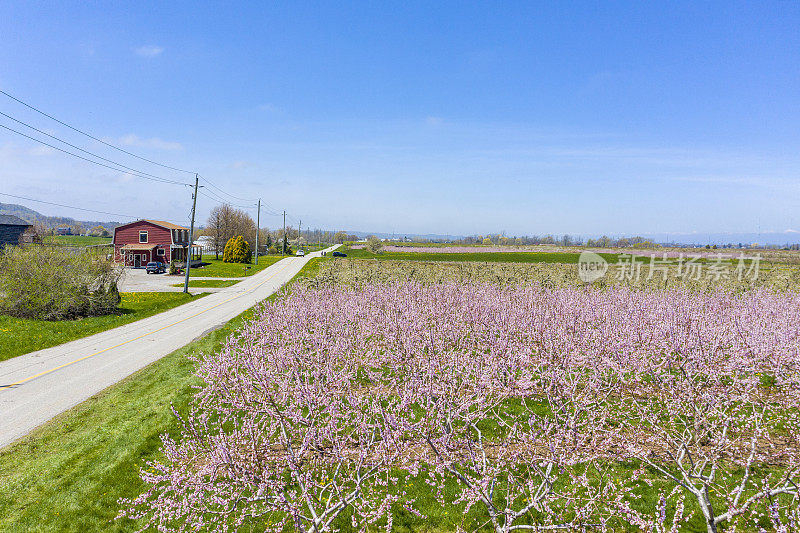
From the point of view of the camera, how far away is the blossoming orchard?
5145mm

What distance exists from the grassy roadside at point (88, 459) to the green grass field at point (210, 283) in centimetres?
2871

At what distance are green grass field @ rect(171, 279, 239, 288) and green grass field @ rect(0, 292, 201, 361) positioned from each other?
12577 millimetres

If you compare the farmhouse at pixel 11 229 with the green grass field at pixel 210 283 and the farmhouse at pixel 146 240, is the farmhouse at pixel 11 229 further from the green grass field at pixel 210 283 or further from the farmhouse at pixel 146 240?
the green grass field at pixel 210 283

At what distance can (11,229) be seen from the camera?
49562 mm

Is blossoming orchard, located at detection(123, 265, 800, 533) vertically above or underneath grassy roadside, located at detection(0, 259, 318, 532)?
above

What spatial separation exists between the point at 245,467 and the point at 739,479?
8958 millimetres

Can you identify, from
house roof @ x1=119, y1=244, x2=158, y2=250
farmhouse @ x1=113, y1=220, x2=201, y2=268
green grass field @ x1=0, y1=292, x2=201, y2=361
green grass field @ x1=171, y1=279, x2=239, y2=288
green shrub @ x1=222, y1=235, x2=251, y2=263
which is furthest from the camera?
green shrub @ x1=222, y1=235, x2=251, y2=263

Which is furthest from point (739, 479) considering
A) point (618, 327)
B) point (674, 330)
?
point (618, 327)

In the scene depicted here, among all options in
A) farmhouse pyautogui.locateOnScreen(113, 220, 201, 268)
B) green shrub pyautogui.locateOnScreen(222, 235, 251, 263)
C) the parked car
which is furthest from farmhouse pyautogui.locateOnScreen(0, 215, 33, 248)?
green shrub pyautogui.locateOnScreen(222, 235, 251, 263)

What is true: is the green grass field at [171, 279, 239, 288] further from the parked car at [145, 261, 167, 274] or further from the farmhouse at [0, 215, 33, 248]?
the farmhouse at [0, 215, 33, 248]

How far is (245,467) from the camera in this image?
16.0 feet

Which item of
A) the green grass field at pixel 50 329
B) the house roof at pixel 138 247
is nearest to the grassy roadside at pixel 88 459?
the green grass field at pixel 50 329

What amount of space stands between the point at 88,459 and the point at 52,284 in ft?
58.8

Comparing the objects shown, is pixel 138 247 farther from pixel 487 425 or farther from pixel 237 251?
pixel 487 425
